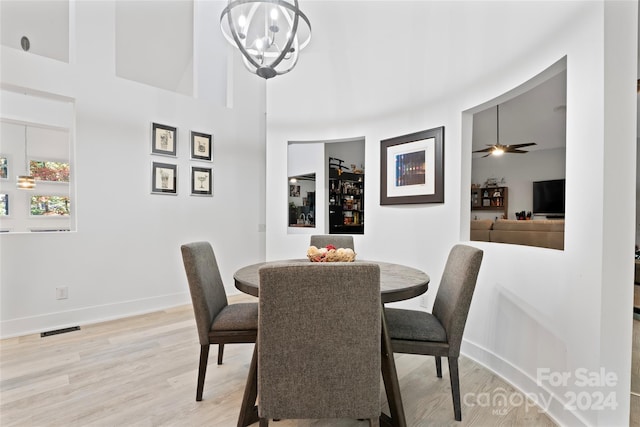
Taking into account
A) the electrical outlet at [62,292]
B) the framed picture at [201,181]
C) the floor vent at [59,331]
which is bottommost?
the floor vent at [59,331]

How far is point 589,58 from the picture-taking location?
4.85ft

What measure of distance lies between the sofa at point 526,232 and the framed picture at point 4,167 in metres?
8.21

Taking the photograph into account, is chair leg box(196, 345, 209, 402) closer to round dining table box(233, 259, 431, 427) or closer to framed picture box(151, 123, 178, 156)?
round dining table box(233, 259, 431, 427)

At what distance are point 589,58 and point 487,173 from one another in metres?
7.51

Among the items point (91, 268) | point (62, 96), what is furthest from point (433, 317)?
point (62, 96)

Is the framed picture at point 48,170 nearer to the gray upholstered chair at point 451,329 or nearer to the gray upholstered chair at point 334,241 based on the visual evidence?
the gray upholstered chair at point 334,241

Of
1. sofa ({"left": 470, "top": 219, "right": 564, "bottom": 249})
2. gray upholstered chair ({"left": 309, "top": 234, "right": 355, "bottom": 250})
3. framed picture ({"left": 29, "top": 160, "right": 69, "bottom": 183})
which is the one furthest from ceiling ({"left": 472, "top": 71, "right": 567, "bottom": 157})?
framed picture ({"left": 29, "top": 160, "right": 69, "bottom": 183})

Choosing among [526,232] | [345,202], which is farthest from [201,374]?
[345,202]

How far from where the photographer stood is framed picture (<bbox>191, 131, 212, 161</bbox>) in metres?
3.75

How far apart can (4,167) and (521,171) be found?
11362 millimetres

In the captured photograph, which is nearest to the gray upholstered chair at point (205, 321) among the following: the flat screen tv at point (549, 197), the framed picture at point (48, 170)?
the framed picture at point (48, 170)

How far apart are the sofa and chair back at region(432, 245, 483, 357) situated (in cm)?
212

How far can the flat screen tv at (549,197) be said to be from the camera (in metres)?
6.98

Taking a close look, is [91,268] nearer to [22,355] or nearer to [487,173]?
[22,355]
